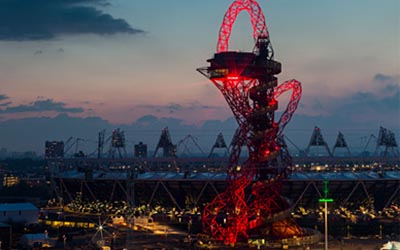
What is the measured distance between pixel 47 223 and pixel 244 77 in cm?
4489

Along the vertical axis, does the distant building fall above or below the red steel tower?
below

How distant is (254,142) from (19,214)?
43.4 m

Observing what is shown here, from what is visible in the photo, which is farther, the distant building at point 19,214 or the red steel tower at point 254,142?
the distant building at point 19,214

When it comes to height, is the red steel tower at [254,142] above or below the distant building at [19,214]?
above

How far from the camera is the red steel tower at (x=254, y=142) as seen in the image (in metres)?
64.7

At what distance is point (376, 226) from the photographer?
276ft

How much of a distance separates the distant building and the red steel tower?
35.5 metres

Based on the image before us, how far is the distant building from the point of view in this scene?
8887cm

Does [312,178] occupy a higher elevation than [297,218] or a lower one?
higher

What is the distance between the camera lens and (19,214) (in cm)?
9006

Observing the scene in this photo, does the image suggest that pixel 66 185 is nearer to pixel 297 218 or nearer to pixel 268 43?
pixel 297 218

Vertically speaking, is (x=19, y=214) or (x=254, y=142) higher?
(x=254, y=142)

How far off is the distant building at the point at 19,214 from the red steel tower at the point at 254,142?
35497 mm

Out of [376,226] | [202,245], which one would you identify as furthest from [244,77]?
[376,226]
